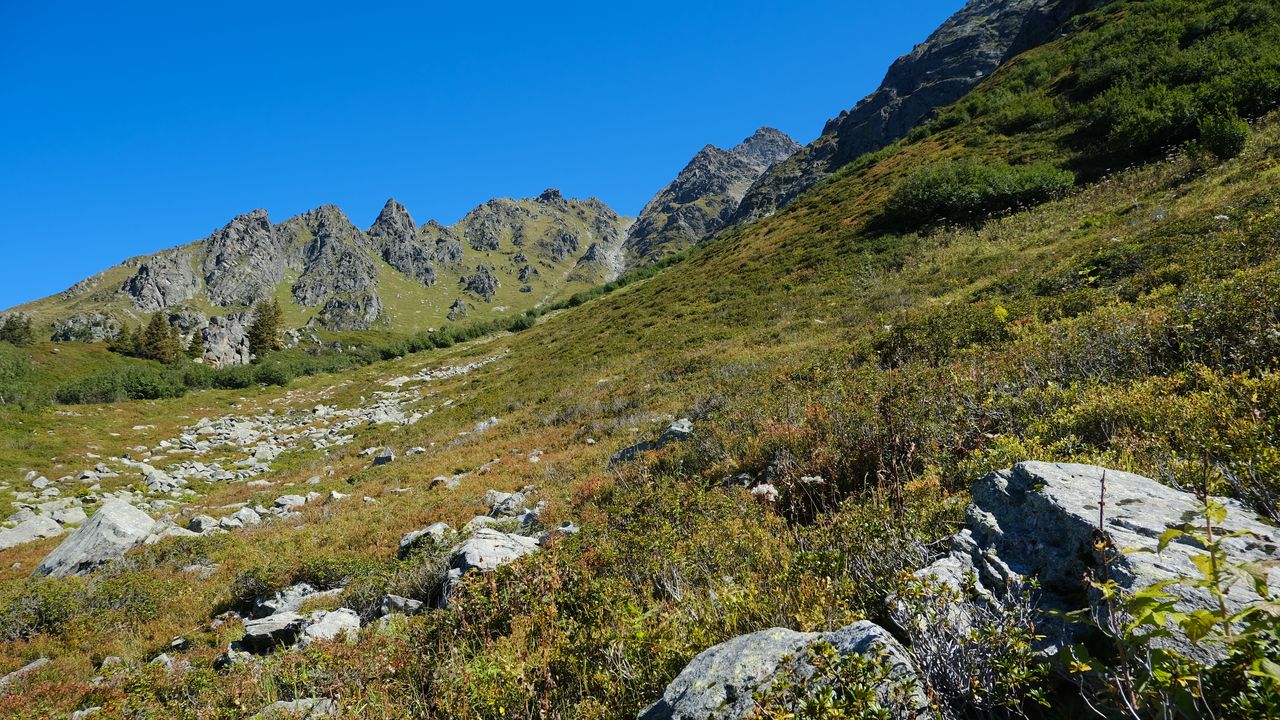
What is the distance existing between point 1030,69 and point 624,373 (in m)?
42.7

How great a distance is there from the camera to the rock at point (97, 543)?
32.0 ft

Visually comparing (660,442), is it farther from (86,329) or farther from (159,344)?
(86,329)

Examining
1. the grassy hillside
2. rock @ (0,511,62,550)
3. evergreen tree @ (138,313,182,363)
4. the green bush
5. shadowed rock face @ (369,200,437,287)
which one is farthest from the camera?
shadowed rock face @ (369,200,437,287)

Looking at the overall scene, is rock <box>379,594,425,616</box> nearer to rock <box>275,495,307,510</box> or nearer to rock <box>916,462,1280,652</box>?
rock <box>916,462,1280,652</box>

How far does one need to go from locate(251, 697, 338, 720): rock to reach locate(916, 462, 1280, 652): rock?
15.3 ft

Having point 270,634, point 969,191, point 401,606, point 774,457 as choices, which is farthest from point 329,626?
point 969,191

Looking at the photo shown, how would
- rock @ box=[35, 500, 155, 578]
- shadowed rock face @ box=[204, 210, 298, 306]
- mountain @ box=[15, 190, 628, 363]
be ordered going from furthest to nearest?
shadowed rock face @ box=[204, 210, 298, 306], mountain @ box=[15, 190, 628, 363], rock @ box=[35, 500, 155, 578]

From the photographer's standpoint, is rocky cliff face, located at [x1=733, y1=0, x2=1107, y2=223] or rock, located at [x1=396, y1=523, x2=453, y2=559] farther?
Answer: rocky cliff face, located at [x1=733, y1=0, x2=1107, y2=223]

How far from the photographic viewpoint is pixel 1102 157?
24.4 metres

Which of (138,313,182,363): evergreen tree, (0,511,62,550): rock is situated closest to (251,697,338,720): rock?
(0,511,62,550): rock

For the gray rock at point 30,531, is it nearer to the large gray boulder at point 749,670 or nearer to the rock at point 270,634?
the rock at point 270,634

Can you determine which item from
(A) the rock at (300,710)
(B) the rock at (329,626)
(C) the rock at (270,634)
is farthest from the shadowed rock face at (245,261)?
(A) the rock at (300,710)

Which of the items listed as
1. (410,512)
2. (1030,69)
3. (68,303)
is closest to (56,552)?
(410,512)

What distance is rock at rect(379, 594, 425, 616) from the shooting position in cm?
657
